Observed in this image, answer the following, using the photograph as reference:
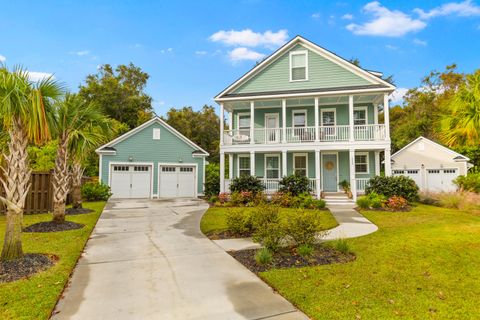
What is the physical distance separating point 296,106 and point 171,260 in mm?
14325

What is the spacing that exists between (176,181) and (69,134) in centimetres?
1073

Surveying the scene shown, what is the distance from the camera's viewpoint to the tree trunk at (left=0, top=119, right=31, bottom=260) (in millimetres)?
5199

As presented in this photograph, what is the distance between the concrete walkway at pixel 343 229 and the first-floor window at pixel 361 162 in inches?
170

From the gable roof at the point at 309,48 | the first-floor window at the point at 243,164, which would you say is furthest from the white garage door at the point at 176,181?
the gable roof at the point at 309,48

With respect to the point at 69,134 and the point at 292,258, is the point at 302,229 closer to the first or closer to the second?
the point at 292,258

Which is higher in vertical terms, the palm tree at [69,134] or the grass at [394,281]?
the palm tree at [69,134]

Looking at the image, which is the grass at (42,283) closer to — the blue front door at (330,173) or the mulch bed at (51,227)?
the mulch bed at (51,227)

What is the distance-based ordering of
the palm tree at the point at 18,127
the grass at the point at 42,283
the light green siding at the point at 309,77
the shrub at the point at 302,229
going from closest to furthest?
the grass at the point at 42,283
the palm tree at the point at 18,127
the shrub at the point at 302,229
the light green siding at the point at 309,77

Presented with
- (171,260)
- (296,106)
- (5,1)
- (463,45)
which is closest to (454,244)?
(171,260)

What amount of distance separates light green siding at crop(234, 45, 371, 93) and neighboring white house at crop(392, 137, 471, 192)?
9539mm

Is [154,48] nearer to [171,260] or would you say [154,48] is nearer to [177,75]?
[177,75]

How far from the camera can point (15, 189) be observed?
17.5 ft

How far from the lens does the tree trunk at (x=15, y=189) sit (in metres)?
5.20

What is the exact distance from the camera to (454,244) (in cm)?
672
